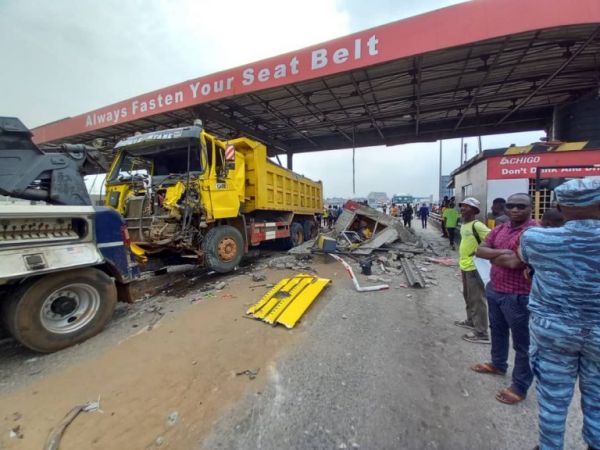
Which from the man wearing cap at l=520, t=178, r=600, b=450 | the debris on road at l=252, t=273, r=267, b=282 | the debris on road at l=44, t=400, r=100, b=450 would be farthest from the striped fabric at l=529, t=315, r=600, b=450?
the debris on road at l=252, t=273, r=267, b=282

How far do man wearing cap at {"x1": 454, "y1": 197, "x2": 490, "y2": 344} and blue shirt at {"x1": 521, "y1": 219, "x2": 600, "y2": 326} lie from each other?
1.58 m

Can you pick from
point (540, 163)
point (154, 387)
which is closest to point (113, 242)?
point (154, 387)

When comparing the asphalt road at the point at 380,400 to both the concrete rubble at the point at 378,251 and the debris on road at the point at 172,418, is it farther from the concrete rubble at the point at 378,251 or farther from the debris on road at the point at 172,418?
the concrete rubble at the point at 378,251

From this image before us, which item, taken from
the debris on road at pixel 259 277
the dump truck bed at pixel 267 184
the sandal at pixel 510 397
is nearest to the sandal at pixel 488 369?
the sandal at pixel 510 397

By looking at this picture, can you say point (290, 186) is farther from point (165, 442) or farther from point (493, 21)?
point (165, 442)

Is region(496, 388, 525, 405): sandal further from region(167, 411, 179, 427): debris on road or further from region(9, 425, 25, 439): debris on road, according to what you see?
region(9, 425, 25, 439): debris on road

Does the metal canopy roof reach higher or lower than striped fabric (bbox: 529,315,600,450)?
higher

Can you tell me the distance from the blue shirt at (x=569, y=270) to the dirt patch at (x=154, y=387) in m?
2.09

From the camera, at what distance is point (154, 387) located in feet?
7.64

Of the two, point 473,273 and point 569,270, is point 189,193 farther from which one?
point 569,270

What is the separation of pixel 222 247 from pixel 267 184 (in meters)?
2.23

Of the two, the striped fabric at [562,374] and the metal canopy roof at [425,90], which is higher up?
the metal canopy roof at [425,90]

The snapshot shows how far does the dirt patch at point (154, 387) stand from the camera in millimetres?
1868

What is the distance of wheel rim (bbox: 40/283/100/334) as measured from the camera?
9.72 feet
